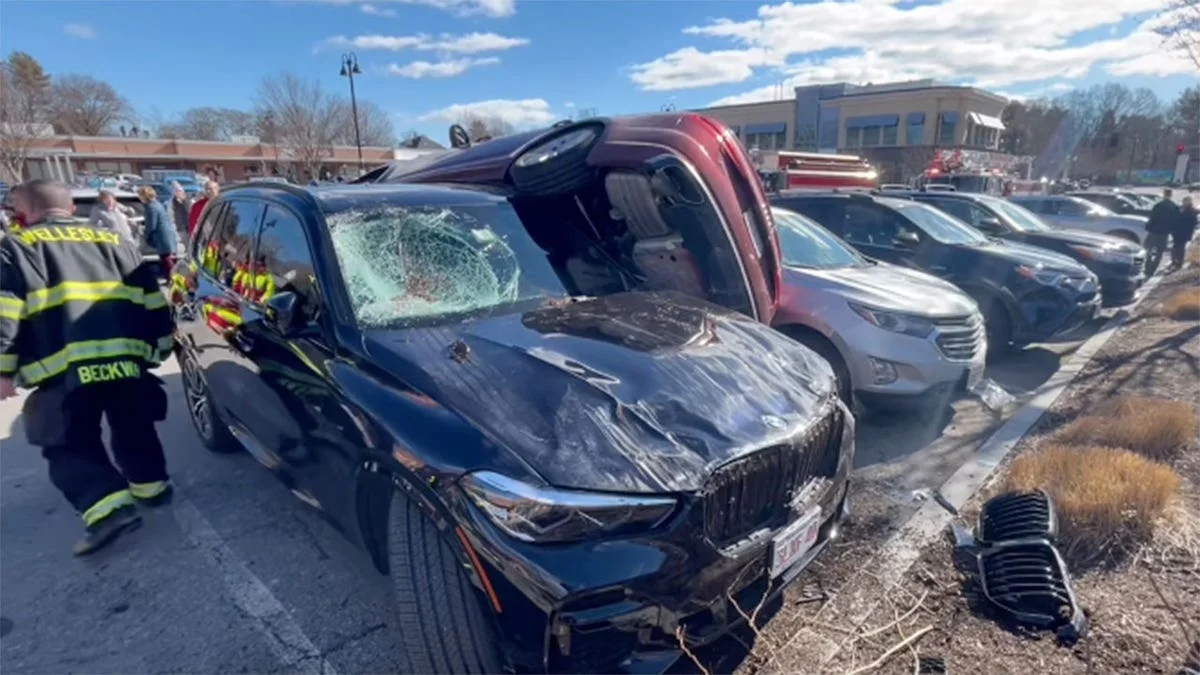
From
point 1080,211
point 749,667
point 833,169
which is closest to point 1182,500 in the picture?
point 749,667

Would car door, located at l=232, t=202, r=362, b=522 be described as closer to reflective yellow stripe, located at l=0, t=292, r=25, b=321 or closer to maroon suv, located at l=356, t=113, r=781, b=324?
reflective yellow stripe, located at l=0, t=292, r=25, b=321

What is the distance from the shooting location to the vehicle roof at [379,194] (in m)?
3.11

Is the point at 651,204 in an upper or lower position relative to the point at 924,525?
upper

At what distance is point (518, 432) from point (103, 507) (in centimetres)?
261

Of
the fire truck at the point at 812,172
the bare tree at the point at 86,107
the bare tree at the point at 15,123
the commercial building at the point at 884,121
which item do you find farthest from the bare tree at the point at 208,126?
the fire truck at the point at 812,172

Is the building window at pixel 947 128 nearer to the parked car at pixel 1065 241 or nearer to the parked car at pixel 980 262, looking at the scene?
the parked car at pixel 1065 241

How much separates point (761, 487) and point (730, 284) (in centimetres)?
214

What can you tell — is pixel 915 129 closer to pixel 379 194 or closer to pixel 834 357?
pixel 834 357

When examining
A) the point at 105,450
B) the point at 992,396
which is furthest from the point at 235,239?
the point at 992,396

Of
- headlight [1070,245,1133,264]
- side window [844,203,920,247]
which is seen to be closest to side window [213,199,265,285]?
side window [844,203,920,247]

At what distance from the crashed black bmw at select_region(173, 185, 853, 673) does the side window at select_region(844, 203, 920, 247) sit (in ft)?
14.7

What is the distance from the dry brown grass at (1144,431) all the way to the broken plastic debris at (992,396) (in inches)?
25.3

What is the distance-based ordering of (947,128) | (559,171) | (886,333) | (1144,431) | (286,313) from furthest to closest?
(947,128) < (886,333) < (559,171) < (1144,431) < (286,313)

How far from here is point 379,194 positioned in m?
3.28
